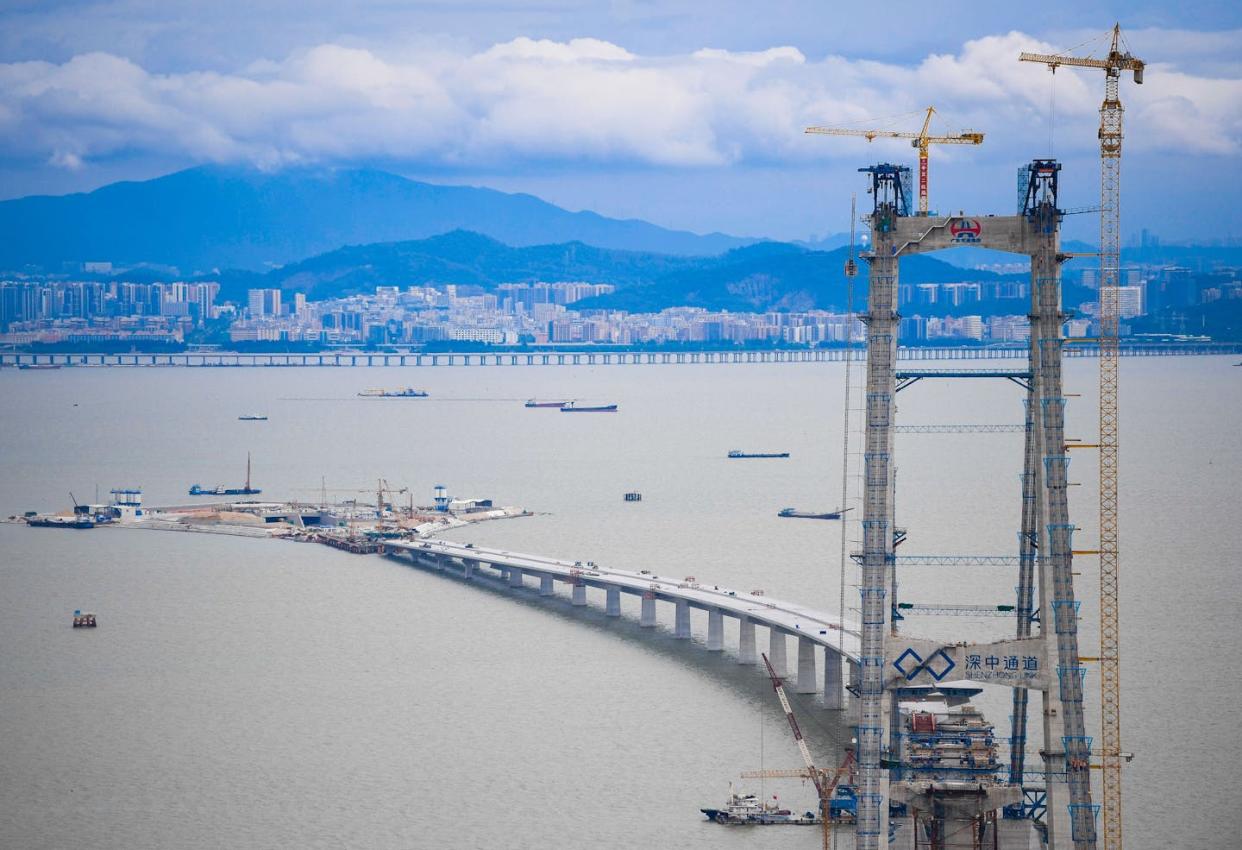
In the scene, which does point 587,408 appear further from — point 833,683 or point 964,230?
point 964,230

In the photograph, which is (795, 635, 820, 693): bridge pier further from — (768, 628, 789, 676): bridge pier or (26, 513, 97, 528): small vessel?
(26, 513, 97, 528): small vessel

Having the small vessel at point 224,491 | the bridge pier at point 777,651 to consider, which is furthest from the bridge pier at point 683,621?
the small vessel at point 224,491

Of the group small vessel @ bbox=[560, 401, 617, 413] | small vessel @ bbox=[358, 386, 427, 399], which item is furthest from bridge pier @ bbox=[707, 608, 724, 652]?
small vessel @ bbox=[358, 386, 427, 399]

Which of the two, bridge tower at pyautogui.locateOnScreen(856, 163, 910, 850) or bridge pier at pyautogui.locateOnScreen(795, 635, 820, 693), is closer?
bridge tower at pyautogui.locateOnScreen(856, 163, 910, 850)

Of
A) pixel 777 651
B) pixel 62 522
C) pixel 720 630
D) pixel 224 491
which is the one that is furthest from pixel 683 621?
pixel 224 491

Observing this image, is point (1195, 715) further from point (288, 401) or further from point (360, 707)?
point (288, 401)

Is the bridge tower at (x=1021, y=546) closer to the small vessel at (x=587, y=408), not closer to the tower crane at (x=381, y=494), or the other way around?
the tower crane at (x=381, y=494)
